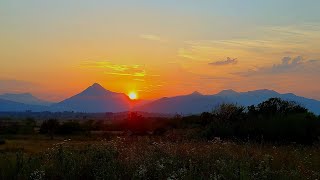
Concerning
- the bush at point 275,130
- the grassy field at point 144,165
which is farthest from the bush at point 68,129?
the grassy field at point 144,165

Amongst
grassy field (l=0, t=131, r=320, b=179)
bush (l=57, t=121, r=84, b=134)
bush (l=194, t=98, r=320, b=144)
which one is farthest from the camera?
bush (l=57, t=121, r=84, b=134)

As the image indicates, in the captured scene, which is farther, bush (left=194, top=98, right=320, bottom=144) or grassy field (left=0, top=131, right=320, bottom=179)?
bush (left=194, top=98, right=320, bottom=144)

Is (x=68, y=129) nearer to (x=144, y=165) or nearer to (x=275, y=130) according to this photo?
(x=275, y=130)

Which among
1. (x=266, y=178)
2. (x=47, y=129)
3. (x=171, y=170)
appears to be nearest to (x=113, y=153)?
(x=171, y=170)

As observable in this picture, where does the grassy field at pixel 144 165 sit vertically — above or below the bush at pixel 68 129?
above

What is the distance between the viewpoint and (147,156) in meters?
10.6

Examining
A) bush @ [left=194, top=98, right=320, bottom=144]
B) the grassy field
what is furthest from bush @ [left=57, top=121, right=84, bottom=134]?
the grassy field

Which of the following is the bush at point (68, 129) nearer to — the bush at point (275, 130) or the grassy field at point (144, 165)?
the bush at point (275, 130)

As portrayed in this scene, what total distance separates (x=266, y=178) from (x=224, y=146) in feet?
15.1

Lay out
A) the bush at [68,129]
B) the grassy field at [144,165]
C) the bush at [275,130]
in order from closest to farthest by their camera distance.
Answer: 1. the grassy field at [144,165]
2. the bush at [275,130]
3. the bush at [68,129]

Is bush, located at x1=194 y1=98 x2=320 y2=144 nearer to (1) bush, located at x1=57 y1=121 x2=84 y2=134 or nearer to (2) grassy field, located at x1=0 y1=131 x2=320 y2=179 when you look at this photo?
(2) grassy field, located at x1=0 y1=131 x2=320 y2=179

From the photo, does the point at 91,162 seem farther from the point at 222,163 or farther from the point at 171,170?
the point at 222,163

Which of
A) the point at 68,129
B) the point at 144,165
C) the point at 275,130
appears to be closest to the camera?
the point at 144,165

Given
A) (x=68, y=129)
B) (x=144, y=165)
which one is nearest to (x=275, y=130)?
(x=144, y=165)
